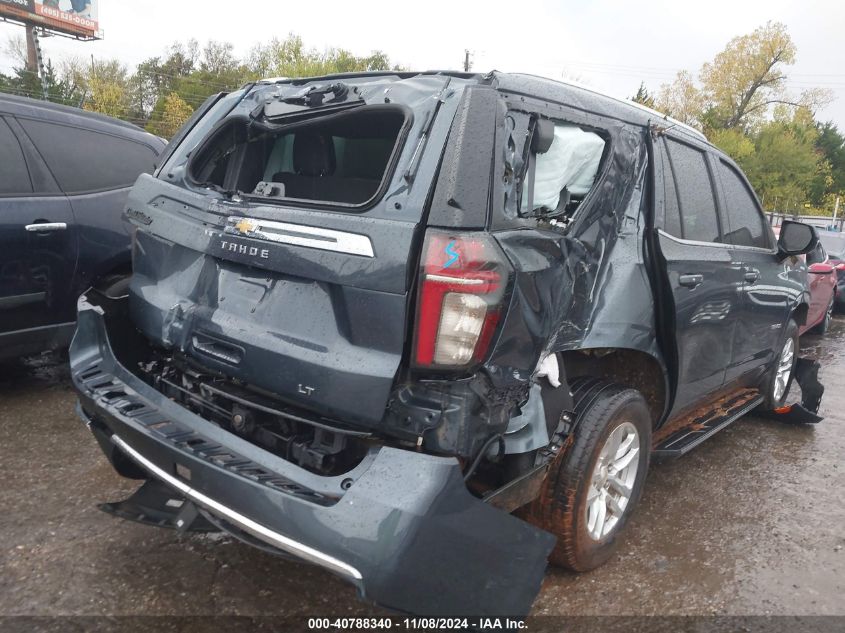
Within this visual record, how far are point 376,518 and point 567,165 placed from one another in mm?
1513

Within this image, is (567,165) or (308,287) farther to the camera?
(567,165)

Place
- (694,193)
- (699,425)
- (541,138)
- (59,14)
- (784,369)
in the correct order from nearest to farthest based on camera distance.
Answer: (541,138) < (694,193) < (699,425) < (784,369) < (59,14)

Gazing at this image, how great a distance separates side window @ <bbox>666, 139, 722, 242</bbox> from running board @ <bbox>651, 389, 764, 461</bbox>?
104 cm

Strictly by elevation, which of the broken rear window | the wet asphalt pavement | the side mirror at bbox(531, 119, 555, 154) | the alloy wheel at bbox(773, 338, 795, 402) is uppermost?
the side mirror at bbox(531, 119, 555, 154)

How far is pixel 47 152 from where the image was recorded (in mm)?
4336

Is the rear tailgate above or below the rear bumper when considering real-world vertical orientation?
above

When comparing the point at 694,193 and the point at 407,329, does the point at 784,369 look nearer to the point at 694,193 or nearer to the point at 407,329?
the point at 694,193

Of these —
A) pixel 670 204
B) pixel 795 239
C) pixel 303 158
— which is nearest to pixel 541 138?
pixel 670 204

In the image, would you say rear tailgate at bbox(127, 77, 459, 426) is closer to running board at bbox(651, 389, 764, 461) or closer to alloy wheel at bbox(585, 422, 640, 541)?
alloy wheel at bbox(585, 422, 640, 541)

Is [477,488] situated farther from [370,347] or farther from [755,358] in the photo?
[755,358]

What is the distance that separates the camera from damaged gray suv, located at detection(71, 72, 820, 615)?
1917mm

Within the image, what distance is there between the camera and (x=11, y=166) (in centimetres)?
412

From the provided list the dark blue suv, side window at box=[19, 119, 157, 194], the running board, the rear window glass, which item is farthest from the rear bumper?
side window at box=[19, 119, 157, 194]

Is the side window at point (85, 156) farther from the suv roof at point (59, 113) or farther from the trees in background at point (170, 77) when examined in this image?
the trees in background at point (170, 77)
